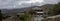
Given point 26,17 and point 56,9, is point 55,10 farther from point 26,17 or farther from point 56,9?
point 26,17

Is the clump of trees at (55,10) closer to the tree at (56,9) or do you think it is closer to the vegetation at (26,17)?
the tree at (56,9)

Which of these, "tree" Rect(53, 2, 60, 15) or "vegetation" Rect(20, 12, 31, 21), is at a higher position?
"tree" Rect(53, 2, 60, 15)

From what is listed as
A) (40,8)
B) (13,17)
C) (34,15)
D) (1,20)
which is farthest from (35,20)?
(1,20)

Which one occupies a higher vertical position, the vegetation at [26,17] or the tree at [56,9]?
the tree at [56,9]

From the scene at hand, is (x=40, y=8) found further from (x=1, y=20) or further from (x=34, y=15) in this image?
(x=1, y=20)

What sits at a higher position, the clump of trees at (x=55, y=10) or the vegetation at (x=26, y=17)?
the clump of trees at (x=55, y=10)

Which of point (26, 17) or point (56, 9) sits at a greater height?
point (56, 9)

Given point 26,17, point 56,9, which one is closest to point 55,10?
point 56,9

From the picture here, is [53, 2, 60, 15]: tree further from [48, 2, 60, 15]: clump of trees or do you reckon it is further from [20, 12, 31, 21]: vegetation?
[20, 12, 31, 21]: vegetation

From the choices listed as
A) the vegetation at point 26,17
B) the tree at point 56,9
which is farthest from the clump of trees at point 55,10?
the vegetation at point 26,17

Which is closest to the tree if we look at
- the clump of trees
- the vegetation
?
the clump of trees

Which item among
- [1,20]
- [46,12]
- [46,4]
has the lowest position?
[1,20]
